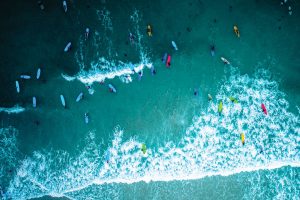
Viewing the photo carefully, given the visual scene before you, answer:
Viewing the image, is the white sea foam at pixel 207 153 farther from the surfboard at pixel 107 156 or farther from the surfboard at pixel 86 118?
the surfboard at pixel 86 118

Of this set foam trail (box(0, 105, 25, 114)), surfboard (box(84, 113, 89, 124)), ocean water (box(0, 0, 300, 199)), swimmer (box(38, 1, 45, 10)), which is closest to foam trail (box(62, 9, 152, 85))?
ocean water (box(0, 0, 300, 199))

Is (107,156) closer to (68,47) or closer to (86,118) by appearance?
(86,118)

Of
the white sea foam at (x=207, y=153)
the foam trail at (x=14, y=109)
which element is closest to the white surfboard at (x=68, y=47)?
the foam trail at (x=14, y=109)

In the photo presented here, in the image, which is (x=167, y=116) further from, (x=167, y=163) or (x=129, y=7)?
(x=129, y=7)

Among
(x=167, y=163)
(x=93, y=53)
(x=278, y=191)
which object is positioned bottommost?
(x=278, y=191)

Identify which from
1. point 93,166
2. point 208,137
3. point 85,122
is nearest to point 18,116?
point 85,122

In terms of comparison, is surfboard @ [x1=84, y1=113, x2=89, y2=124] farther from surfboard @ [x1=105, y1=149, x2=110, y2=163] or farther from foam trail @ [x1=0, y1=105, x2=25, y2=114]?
foam trail @ [x1=0, y1=105, x2=25, y2=114]

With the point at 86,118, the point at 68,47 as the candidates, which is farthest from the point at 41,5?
the point at 86,118
